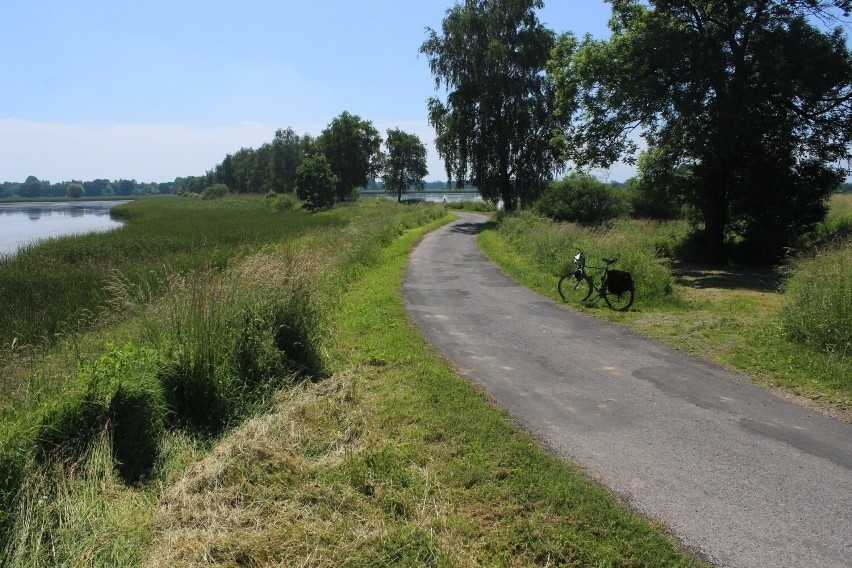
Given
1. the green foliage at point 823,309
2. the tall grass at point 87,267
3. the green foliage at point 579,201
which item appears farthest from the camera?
the green foliage at point 579,201

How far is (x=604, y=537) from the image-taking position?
12.5ft

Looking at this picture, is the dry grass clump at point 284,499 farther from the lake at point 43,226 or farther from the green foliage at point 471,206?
the green foliage at point 471,206

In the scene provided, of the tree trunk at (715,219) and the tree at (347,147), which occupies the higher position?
the tree at (347,147)

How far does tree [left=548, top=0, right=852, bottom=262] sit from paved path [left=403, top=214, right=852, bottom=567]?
40.4ft

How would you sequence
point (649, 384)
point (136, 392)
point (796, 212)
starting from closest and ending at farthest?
point (136, 392)
point (649, 384)
point (796, 212)

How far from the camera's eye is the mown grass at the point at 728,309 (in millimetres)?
7043

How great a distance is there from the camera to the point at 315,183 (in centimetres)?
6488

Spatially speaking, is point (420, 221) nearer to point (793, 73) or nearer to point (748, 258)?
point (748, 258)

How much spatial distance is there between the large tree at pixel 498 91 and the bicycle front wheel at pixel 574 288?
2450cm

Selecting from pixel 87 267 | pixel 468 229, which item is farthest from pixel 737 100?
pixel 87 267

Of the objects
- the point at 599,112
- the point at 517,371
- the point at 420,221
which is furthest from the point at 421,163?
the point at 517,371

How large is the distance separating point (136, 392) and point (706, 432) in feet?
18.8

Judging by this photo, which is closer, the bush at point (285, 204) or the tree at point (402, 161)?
the bush at point (285, 204)

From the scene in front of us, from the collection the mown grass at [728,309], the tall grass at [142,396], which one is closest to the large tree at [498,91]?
the mown grass at [728,309]
